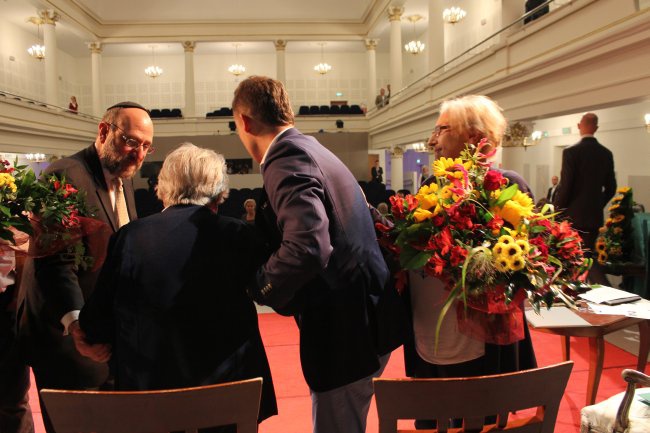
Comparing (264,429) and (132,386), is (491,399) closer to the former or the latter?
(132,386)

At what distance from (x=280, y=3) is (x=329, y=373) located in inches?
771

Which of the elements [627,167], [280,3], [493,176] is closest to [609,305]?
[493,176]

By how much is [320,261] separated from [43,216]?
1.15 meters

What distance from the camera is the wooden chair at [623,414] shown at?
1.79 meters

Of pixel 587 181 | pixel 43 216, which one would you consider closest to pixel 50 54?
pixel 587 181

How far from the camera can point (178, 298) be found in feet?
→ 5.23

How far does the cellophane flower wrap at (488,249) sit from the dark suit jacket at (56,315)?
1.32 meters

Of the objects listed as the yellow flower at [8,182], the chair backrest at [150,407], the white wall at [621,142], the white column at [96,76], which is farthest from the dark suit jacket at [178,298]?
the white column at [96,76]

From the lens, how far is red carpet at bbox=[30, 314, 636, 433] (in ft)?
10.2

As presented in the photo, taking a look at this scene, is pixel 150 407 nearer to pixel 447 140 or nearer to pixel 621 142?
pixel 447 140

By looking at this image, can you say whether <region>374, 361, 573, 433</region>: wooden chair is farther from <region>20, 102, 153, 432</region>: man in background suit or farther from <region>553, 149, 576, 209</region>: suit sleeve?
<region>553, 149, 576, 209</region>: suit sleeve

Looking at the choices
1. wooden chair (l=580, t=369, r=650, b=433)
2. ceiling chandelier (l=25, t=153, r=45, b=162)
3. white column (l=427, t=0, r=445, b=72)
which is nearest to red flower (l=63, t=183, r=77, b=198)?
wooden chair (l=580, t=369, r=650, b=433)

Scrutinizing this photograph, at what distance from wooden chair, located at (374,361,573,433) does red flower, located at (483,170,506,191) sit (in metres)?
0.55

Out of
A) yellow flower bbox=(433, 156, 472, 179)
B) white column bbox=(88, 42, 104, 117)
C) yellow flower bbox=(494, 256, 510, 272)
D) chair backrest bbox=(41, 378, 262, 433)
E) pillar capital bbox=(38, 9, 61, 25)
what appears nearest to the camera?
chair backrest bbox=(41, 378, 262, 433)
